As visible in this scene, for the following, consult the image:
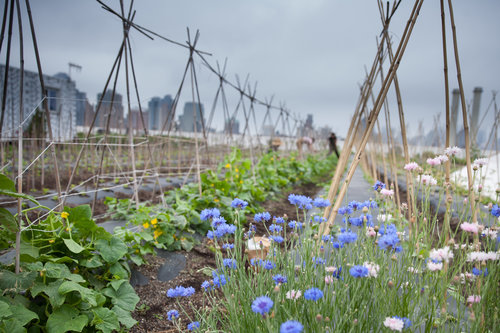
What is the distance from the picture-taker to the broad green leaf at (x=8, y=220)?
107cm

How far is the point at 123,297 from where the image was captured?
1.43 metres

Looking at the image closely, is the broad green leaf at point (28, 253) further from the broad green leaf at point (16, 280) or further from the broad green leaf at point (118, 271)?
the broad green leaf at point (118, 271)

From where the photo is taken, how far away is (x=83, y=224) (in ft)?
4.91

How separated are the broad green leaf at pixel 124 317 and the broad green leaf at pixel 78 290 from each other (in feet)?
0.55

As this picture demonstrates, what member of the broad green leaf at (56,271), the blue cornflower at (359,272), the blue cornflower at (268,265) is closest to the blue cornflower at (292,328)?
the blue cornflower at (359,272)

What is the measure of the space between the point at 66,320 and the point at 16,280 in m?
0.22

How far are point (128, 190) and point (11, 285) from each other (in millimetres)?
4014

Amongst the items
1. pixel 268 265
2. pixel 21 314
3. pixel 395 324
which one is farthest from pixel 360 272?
pixel 21 314

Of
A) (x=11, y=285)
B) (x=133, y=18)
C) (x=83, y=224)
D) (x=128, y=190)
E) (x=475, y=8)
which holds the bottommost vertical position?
(x=128, y=190)

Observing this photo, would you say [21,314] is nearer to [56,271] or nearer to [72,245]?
[56,271]

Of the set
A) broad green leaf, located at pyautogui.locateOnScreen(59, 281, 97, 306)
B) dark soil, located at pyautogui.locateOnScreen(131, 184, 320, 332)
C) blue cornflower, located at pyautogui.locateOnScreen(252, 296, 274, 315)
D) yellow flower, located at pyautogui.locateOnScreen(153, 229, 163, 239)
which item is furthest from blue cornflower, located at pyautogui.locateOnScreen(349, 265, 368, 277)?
yellow flower, located at pyautogui.locateOnScreen(153, 229, 163, 239)

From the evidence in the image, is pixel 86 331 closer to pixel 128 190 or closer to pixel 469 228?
pixel 469 228

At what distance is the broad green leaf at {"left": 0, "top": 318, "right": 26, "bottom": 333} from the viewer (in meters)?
0.98

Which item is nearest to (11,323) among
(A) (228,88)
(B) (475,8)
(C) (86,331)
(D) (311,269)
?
(C) (86,331)
